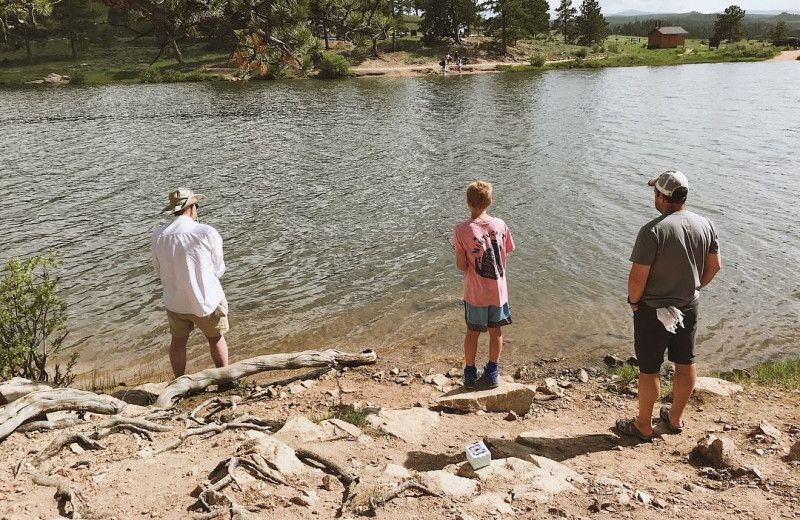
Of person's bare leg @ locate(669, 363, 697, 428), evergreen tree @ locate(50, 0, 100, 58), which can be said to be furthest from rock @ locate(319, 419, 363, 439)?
evergreen tree @ locate(50, 0, 100, 58)

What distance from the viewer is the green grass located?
7.77 meters

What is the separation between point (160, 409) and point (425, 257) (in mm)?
8194

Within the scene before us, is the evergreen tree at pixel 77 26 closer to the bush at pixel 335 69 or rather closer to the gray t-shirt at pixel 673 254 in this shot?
the bush at pixel 335 69

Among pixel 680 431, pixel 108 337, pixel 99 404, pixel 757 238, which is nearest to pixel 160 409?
pixel 99 404

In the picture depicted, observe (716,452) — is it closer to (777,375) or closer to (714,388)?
(714,388)

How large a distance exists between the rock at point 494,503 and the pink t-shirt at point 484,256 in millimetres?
2627

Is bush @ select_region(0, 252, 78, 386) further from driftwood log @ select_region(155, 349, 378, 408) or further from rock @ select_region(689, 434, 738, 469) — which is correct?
rock @ select_region(689, 434, 738, 469)

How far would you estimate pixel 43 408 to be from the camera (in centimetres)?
611

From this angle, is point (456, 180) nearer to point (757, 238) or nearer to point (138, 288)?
point (757, 238)

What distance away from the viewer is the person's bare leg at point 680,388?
19.6 ft

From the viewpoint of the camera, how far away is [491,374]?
740 cm

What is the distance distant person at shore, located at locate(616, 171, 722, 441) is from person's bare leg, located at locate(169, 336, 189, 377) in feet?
18.7

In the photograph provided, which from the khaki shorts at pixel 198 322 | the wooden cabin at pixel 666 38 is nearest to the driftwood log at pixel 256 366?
the khaki shorts at pixel 198 322

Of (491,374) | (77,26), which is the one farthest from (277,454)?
(77,26)
